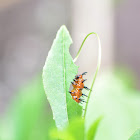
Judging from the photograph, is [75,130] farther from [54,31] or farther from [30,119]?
[54,31]

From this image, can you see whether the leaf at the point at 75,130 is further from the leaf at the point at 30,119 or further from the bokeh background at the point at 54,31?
the bokeh background at the point at 54,31

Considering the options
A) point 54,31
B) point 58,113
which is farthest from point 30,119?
point 54,31

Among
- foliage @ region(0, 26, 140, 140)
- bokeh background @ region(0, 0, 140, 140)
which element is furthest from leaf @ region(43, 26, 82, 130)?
bokeh background @ region(0, 0, 140, 140)

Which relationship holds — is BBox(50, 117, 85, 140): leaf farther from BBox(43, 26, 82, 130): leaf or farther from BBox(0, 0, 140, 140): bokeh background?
BBox(0, 0, 140, 140): bokeh background

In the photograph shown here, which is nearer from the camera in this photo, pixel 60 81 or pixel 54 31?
pixel 60 81

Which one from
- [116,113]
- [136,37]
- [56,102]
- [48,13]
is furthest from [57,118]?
[48,13]

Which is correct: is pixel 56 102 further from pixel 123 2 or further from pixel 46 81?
pixel 123 2

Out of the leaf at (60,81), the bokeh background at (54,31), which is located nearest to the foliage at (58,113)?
the leaf at (60,81)

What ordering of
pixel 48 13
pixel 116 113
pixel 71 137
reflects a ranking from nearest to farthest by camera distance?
pixel 71 137, pixel 116 113, pixel 48 13
